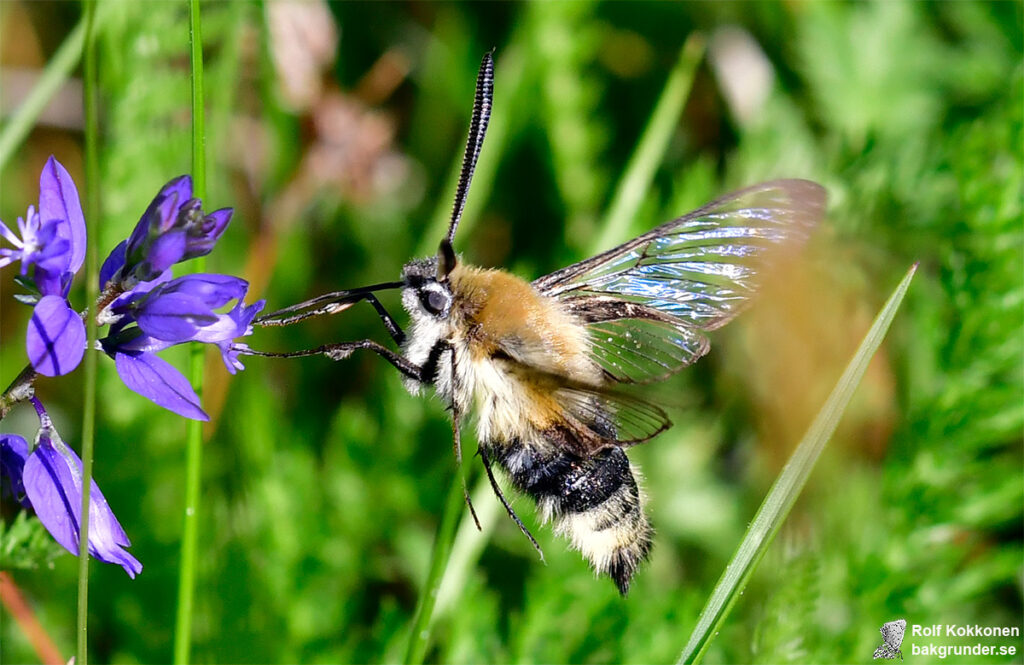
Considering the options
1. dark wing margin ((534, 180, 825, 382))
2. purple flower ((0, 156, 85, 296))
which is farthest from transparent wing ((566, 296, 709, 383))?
purple flower ((0, 156, 85, 296))

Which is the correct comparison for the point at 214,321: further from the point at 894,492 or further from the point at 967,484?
the point at 967,484

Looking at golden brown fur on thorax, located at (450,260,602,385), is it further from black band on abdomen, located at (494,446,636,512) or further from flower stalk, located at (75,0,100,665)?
flower stalk, located at (75,0,100,665)

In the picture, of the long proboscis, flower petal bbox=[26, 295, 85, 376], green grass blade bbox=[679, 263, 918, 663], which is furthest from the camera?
the long proboscis

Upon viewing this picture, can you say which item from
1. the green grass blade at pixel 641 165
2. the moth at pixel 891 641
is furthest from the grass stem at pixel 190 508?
the moth at pixel 891 641

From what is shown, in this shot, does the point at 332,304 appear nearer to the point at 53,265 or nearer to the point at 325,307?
the point at 325,307

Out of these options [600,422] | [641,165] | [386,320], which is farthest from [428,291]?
[641,165]

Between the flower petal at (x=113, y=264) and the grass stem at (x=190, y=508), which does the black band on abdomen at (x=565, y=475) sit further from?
the flower petal at (x=113, y=264)
